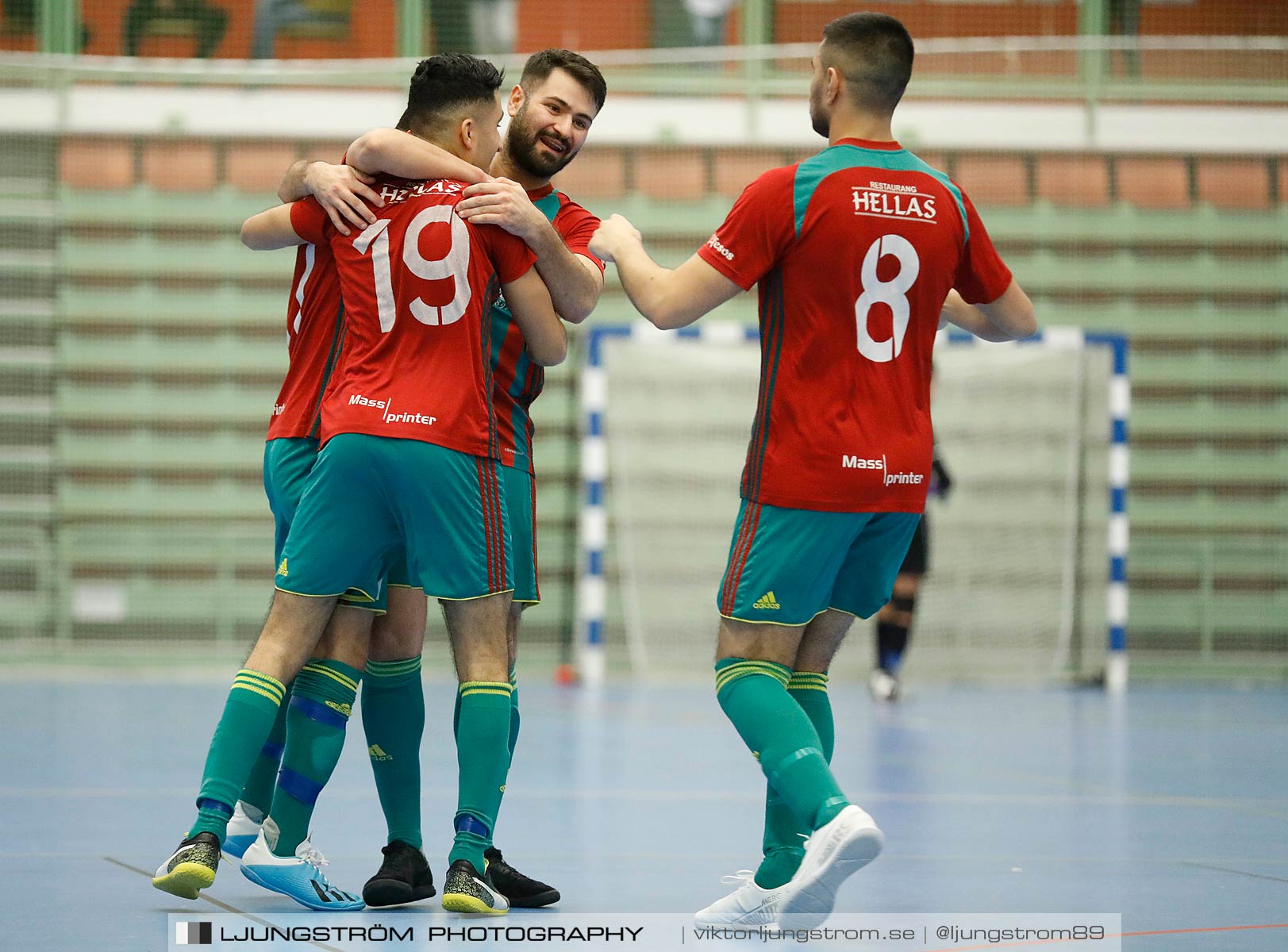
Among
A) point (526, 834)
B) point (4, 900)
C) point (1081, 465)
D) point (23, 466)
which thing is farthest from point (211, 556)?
point (4, 900)

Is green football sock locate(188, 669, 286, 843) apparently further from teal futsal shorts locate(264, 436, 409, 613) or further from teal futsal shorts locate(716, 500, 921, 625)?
teal futsal shorts locate(716, 500, 921, 625)

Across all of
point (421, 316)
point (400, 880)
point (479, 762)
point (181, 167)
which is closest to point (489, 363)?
point (421, 316)

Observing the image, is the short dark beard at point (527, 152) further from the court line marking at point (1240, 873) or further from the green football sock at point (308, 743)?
the court line marking at point (1240, 873)

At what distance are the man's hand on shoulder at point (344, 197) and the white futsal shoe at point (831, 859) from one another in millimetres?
1618

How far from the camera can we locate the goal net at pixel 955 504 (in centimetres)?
1102

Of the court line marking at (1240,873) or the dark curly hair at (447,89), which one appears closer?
the dark curly hair at (447,89)

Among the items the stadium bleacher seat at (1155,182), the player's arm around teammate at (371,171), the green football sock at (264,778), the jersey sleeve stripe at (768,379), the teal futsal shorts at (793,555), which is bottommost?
the green football sock at (264,778)

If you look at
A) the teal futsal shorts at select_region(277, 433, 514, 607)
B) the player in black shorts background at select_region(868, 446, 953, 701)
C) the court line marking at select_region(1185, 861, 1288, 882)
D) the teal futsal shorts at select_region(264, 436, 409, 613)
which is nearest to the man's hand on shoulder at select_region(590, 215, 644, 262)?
the teal futsal shorts at select_region(277, 433, 514, 607)

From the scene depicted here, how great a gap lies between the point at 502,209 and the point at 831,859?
1.50 metres

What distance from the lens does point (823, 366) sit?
10.8 feet

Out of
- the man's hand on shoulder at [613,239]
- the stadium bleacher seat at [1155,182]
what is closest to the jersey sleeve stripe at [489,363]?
the man's hand on shoulder at [613,239]

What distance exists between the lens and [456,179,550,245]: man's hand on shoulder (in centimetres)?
331

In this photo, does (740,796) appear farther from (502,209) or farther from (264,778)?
(502,209)

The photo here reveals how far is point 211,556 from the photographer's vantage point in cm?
1141
